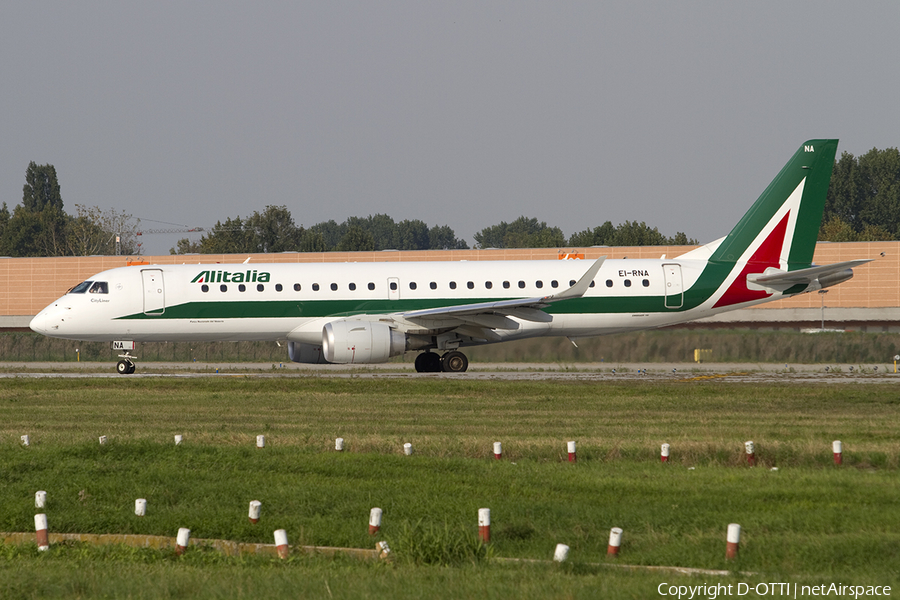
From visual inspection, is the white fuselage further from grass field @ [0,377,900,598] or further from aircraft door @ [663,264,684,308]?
A: grass field @ [0,377,900,598]

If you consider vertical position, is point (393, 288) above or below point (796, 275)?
above

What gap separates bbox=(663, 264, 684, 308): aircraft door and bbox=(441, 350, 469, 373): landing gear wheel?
716 centimetres

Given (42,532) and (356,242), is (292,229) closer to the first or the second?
(356,242)

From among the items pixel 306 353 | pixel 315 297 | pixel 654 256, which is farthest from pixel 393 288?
pixel 654 256

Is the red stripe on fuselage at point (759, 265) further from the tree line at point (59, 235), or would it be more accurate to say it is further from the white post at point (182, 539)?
the tree line at point (59, 235)

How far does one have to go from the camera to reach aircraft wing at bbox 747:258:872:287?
107 ft

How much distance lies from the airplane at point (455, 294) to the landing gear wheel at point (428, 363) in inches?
1.9

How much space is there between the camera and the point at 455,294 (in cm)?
3391

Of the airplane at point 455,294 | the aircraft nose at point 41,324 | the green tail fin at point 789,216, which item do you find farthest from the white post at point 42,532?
the green tail fin at point 789,216

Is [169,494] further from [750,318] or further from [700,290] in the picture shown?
[750,318]

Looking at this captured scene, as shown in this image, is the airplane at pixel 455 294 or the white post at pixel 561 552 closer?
the white post at pixel 561 552

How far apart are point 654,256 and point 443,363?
3359cm

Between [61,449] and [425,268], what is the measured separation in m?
20.2

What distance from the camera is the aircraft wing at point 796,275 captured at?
32.7 meters
